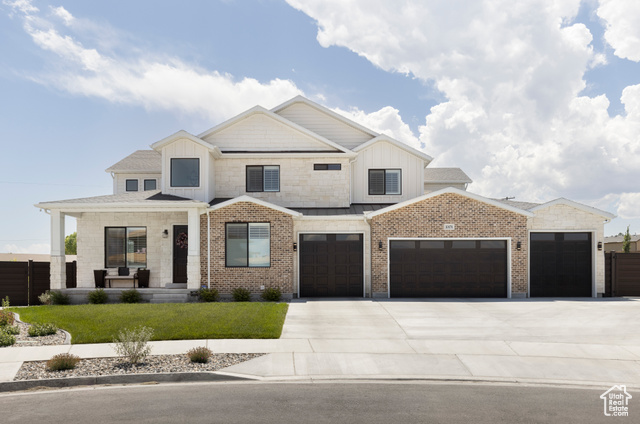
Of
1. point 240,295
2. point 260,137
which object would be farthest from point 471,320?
point 260,137

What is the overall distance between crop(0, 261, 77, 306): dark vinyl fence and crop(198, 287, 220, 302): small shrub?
6.50 m

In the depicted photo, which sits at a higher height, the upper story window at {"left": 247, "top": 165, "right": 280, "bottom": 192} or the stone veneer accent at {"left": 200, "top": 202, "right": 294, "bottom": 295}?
the upper story window at {"left": 247, "top": 165, "right": 280, "bottom": 192}

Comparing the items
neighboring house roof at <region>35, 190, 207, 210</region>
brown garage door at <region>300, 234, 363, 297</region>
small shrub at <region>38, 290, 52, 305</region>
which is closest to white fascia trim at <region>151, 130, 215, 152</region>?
neighboring house roof at <region>35, 190, 207, 210</region>

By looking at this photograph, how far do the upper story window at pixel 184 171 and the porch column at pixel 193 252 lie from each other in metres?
2.77

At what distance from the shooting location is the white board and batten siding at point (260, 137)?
75.4 feet

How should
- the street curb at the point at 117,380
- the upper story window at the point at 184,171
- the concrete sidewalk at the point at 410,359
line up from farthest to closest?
the upper story window at the point at 184,171 < the concrete sidewalk at the point at 410,359 < the street curb at the point at 117,380

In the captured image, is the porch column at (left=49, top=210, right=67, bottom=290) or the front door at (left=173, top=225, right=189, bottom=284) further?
the front door at (left=173, top=225, right=189, bottom=284)

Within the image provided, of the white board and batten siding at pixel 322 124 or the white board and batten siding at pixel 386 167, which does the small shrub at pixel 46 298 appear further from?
the white board and batten siding at pixel 386 167

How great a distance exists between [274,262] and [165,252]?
5.03m

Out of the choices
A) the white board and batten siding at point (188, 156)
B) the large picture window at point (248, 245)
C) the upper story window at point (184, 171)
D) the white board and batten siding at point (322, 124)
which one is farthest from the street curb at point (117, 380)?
the white board and batten siding at point (322, 124)

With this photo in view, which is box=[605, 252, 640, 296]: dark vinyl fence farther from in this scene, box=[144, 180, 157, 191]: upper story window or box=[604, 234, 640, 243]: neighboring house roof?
box=[604, 234, 640, 243]: neighboring house roof

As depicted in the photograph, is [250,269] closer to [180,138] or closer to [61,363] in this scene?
[180,138]

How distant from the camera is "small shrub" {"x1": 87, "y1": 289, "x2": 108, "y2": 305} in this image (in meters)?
18.6

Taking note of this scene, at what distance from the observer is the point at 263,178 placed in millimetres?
22750
